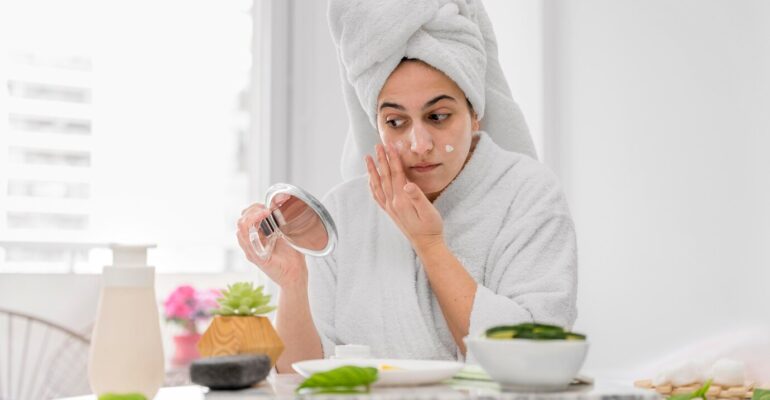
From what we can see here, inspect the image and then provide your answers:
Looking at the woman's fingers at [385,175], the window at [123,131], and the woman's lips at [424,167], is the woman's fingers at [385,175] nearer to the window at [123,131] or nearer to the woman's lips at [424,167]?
the woman's lips at [424,167]

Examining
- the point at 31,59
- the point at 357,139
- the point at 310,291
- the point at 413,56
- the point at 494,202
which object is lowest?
the point at 310,291

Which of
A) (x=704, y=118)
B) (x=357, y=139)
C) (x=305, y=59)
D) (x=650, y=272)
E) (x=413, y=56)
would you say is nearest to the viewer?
(x=413, y=56)

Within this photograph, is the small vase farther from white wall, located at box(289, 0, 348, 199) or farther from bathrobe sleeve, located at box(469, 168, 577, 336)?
bathrobe sleeve, located at box(469, 168, 577, 336)

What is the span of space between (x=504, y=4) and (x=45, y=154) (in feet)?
5.57

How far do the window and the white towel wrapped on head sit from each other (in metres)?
1.70

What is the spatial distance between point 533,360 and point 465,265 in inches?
29.6

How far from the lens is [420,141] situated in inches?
56.3

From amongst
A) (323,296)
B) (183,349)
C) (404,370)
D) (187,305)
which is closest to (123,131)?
(187,305)

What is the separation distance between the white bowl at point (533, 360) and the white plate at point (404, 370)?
73mm

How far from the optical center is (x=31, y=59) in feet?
9.55

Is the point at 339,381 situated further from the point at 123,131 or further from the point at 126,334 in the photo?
the point at 123,131

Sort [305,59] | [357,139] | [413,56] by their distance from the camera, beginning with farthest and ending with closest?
[305,59] < [357,139] < [413,56]

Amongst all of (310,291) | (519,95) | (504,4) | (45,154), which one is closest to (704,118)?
(519,95)

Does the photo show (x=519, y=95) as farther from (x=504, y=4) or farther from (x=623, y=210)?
(x=623, y=210)
